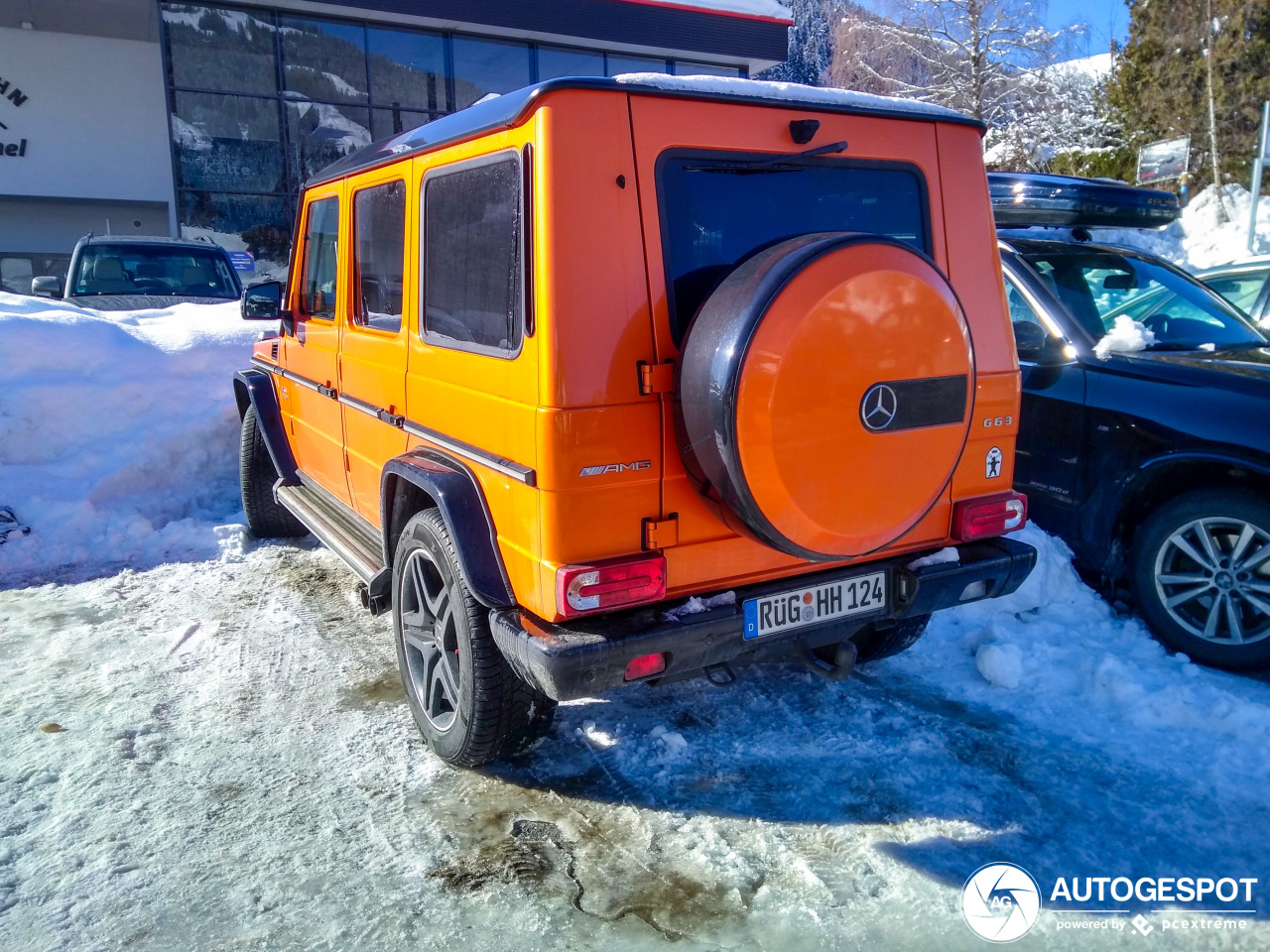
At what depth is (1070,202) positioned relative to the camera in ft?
16.3

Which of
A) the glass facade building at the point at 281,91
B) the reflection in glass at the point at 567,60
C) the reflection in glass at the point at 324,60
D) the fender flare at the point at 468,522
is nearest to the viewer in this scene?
the fender flare at the point at 468,522

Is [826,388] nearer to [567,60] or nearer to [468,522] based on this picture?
[468,522]

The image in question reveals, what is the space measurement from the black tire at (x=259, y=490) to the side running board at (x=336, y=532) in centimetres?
46

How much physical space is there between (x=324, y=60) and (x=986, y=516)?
15607 mm

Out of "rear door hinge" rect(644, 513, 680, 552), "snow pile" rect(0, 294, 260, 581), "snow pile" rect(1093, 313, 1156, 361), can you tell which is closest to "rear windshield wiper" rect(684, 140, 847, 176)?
"rear door hinge" rect(644, 513, 680, 552)

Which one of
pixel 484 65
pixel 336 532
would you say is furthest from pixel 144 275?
pixel 484 65

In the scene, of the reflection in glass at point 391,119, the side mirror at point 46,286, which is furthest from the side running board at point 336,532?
the reflection in glass at point 391,119

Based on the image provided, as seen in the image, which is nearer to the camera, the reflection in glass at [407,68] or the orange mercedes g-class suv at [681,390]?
the orange mercedes g-class suv at [681,390]

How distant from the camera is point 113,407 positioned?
6395 mm

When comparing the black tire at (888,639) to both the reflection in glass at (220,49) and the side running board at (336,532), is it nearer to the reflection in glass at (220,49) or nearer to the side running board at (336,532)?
the side running board at (336,532)

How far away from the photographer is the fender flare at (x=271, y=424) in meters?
5.30

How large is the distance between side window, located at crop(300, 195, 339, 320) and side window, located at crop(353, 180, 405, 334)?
0.36 metres

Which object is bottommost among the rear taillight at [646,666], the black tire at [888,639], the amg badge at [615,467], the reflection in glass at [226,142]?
the black tire at [888,639]

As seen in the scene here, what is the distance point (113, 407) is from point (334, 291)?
311cm
